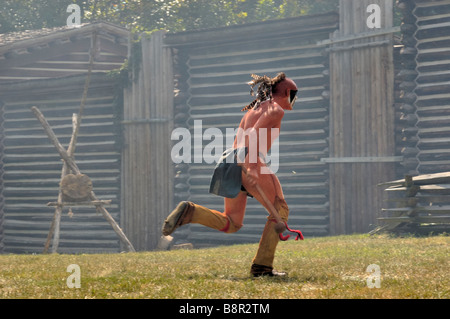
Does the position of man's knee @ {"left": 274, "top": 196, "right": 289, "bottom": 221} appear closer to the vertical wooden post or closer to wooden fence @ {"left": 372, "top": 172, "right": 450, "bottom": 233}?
wooden fence @ {"left": 372, "top": 172, "right": 450, "bottom": 233}

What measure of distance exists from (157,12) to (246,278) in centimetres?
2741

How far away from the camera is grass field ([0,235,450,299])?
19.3ft

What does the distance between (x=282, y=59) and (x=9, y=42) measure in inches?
341

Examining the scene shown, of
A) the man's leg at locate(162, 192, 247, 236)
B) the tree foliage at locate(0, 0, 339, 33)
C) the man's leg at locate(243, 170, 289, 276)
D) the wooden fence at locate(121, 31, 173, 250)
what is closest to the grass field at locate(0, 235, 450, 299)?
the man's leg at locate(243, 170, 289, 276)

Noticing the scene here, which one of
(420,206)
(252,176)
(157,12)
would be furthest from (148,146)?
(157,12)

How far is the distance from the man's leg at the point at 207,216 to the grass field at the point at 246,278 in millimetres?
515

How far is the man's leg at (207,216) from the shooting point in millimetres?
7332

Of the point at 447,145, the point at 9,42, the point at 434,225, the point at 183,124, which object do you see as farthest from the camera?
the point at 9,42

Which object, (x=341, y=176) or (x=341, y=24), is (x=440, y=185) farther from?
(x=341, y=24)

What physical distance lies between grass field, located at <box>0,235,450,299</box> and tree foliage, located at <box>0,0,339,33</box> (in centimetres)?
2224

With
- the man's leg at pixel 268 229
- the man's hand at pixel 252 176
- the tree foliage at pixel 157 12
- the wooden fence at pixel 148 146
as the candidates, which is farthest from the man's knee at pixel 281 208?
the tree foliage at pixel 157 12

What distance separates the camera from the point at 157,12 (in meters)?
33.2

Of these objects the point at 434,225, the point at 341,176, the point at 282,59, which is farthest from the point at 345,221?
the point at 282,59

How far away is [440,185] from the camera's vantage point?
14031 mm
